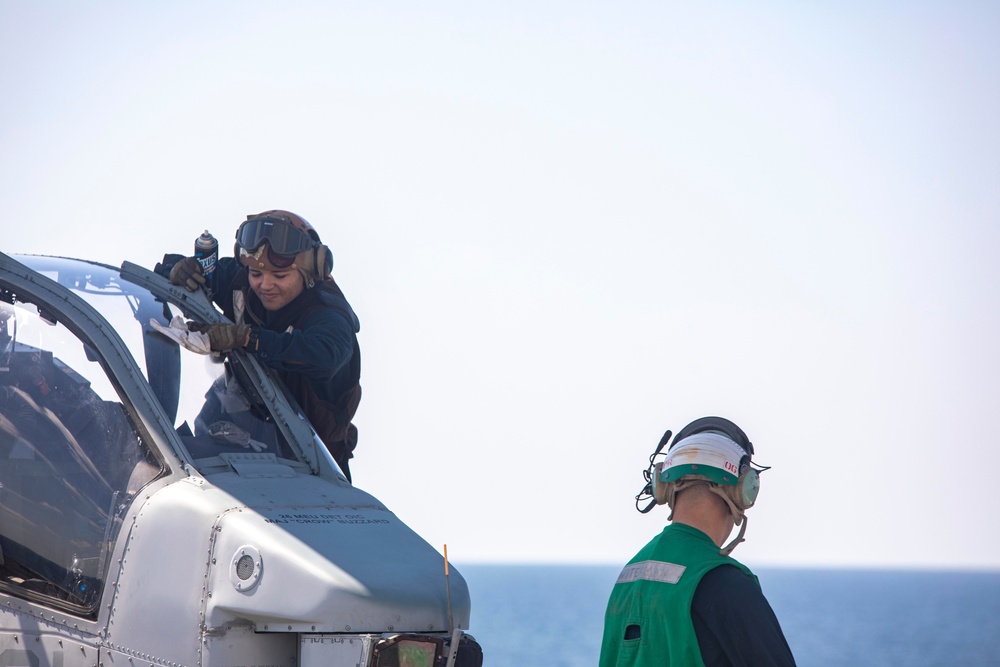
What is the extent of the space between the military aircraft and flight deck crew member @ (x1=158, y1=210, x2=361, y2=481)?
1.01 feet

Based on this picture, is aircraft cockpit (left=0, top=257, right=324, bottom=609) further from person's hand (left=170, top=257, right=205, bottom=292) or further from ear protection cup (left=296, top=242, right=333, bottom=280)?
ear protection cup (left=296, top=242, right=333, bottom=280)

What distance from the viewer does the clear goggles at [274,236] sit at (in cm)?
796

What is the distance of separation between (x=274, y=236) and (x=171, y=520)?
2.24m

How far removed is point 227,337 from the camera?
7332 millimetres

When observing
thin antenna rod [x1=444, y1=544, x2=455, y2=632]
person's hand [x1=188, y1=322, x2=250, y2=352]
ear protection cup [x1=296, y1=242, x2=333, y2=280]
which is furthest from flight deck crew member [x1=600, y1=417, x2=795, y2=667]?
ear protection cup [x1=296, y1=242, x2=333, y2=280]

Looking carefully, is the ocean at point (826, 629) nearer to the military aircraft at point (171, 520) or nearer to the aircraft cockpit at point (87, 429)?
the aircraft cockpit at point (87, 429)

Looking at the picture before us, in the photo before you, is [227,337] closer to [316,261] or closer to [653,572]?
[316,261]

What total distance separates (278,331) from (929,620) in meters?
152

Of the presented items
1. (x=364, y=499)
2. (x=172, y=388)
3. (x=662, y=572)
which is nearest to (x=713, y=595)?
(x=662, y=572)

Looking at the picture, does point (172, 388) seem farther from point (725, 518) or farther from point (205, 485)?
point (725, 518)

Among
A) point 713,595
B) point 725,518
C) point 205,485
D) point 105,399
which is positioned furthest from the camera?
point 105,399

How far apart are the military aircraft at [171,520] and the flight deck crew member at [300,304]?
306 mm

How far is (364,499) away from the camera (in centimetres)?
699

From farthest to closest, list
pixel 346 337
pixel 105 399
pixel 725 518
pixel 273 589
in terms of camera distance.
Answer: pixel 346 337 → pixel 105 399 → pixel 273 589 → pixel 725 518
